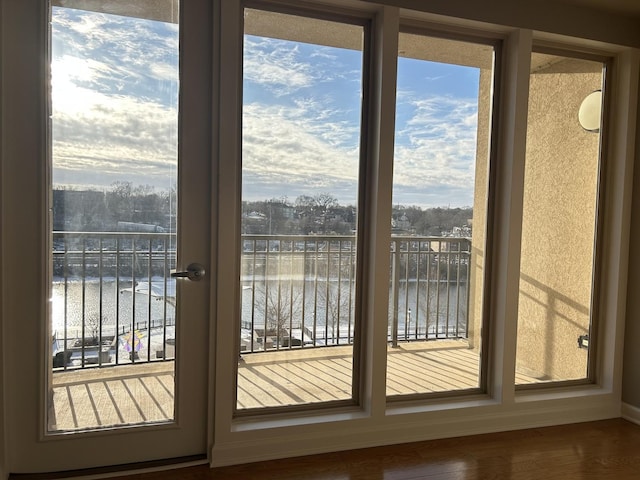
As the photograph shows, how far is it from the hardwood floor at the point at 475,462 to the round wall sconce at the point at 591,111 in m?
1.83

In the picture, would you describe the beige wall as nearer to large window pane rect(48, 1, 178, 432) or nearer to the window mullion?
the window mullion

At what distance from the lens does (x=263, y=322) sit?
2379 millimetres

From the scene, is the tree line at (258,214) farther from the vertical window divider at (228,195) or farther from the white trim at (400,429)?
the white trim at (400,429)

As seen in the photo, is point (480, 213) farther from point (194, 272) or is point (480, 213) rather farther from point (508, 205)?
point (194, 272)

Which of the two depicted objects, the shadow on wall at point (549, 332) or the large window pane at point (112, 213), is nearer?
the large window pane at point (112, 213)

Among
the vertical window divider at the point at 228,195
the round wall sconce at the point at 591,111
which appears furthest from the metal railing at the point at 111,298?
the round wall sconce at the point at 591,111

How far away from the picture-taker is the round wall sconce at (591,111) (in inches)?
110

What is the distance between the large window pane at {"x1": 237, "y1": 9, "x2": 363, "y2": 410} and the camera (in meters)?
2.27

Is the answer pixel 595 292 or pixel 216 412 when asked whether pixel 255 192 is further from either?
pixel 595 292

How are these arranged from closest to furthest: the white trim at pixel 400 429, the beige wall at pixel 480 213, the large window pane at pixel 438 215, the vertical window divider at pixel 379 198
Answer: the white trim at pixel 400 429, the vertical window divider at pixel 379 198, the large window pane at pixel 438 215, the beige wall at pixel 480 213

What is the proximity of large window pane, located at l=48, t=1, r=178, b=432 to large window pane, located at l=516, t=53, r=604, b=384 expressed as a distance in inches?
80.5

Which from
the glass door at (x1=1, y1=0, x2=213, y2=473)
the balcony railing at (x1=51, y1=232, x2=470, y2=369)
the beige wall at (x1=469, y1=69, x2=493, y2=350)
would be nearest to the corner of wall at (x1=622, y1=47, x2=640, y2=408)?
the beige wall at (x1=469, y1=69, x2=493, y2=350)

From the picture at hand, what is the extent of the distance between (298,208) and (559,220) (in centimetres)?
165

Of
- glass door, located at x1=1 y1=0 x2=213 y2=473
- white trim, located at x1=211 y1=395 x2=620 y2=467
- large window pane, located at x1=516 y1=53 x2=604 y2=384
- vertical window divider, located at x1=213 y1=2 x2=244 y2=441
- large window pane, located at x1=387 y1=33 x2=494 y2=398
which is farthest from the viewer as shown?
large window pane, located at x1=516 y1=53 x2=604 y2=384
